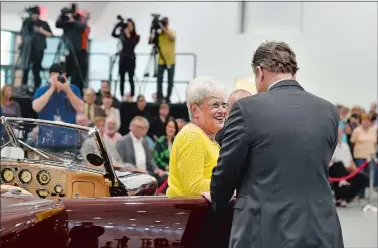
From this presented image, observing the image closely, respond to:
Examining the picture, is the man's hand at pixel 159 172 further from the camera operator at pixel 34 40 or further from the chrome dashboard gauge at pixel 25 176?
the camera operator at pixel 34 40

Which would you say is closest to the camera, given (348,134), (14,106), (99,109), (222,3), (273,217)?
(273,217)

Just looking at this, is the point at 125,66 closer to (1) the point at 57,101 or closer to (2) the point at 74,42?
(2) the point at 74,42

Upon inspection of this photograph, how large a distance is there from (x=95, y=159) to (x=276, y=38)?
14.3 metres

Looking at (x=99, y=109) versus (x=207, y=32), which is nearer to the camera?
(x=99, y=109)

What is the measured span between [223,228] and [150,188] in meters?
2.44

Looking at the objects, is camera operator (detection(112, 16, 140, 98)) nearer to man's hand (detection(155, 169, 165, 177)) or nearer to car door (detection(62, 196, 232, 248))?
man's hand (detection(155, 169, 165, 177))

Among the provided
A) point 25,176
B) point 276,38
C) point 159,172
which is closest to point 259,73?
point 25,176

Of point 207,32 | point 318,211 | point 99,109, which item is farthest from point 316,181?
point 207,32

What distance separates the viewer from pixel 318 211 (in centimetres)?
267

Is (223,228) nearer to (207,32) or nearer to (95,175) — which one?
(95,175)

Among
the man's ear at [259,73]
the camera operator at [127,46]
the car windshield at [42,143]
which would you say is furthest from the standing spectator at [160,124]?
the man's ear at [259,73]

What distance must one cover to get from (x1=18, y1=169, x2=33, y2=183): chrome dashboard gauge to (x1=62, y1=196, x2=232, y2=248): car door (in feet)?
6.25

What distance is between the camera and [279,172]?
2654 millimetres

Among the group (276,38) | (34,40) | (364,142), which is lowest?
(364,142)
